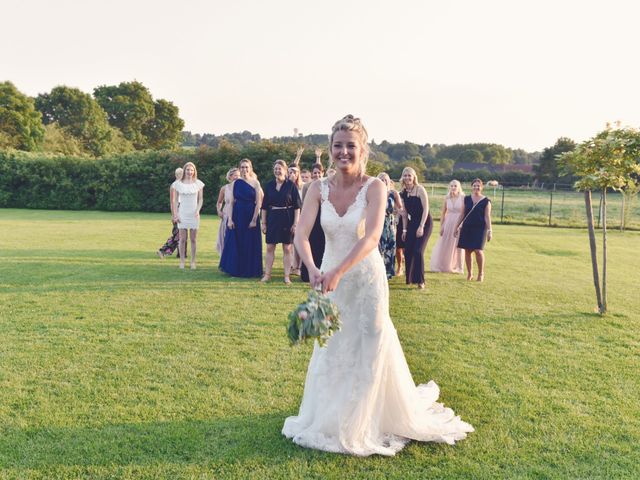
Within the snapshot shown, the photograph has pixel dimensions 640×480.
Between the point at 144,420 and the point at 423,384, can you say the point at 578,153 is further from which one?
the point at 144,420

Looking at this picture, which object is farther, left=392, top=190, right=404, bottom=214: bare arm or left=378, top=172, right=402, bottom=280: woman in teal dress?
left=392, top=190, right=404, bottom=214: bare arm

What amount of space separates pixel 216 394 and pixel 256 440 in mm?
963

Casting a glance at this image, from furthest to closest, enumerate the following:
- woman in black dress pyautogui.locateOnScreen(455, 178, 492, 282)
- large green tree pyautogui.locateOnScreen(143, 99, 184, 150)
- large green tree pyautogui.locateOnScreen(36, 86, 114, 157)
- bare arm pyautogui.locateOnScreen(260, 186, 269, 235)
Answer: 1. large green tree pyautogui.locateOnScreen(143, 99, 184, 150)
2. large green tree pyautogui.locateOnScreen(36, 86, 114, 157)
3. woman in black dress pyautogui.locateOnScreen(455, 178, 492, 282)
4. bare arm pyautogui.locateOnScreen(260, 186, 269, 235)

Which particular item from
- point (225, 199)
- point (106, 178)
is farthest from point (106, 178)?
point (225, 199)

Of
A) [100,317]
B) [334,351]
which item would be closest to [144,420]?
[334,351]

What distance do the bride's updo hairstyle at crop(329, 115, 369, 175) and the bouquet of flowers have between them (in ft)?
3.37

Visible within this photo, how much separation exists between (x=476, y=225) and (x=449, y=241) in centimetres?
145

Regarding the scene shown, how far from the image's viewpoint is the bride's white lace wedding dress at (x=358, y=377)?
12.9ft

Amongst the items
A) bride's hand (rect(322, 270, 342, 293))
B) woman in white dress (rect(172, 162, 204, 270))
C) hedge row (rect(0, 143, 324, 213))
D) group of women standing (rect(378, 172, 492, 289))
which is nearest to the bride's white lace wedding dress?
bride's hand (rect(322, 270, 342, 293))

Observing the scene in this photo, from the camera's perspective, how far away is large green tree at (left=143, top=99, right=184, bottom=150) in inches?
2793

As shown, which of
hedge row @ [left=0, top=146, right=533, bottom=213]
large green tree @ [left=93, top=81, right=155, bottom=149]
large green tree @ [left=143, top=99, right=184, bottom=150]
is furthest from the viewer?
large green tree @ [left=143, top=99, right=184, bottom=150]

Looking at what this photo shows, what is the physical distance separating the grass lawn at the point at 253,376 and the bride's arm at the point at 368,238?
4.30ft

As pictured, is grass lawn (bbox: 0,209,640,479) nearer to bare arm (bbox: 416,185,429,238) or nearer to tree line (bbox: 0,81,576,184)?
bare arm (bbox: 416,185,429,238)

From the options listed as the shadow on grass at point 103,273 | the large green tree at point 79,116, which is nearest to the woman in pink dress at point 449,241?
the shadow on grass at point 103,273
